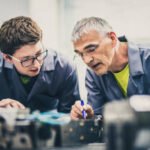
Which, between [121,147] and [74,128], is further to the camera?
[74,128]

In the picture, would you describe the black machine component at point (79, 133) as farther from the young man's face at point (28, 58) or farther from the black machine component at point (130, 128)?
the young man's face at point (28, 58)

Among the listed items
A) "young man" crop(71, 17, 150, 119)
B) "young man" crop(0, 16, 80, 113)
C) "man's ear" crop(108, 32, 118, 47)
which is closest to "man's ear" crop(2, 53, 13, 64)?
"young man" crop(0, 16, 80, 113)

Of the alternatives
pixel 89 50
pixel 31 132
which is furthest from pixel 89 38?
pixel 31 132

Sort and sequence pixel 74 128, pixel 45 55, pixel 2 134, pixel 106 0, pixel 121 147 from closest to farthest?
pixel 121 147 → pixel 2 134 → pixel 74 128 → pixel 45 55 → pixel 106 0

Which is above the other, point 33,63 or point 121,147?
point 33,63

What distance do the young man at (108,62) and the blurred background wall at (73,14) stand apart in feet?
2.51

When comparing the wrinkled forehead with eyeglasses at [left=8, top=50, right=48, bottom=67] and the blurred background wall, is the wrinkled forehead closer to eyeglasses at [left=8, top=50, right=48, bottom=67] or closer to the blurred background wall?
eyeglasses at [left=8, top=50, right=48, bottom=67]

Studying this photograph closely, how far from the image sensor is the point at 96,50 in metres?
1.38

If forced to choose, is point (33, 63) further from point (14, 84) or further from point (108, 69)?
point (108, 69)

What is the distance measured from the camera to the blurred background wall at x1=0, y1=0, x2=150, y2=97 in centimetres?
232

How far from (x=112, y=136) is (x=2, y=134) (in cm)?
25

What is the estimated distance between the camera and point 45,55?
1570 millimetres

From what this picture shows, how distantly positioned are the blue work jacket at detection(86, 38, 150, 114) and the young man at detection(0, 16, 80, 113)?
13 centimetres

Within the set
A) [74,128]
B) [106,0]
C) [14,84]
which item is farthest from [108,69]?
[106,0]
